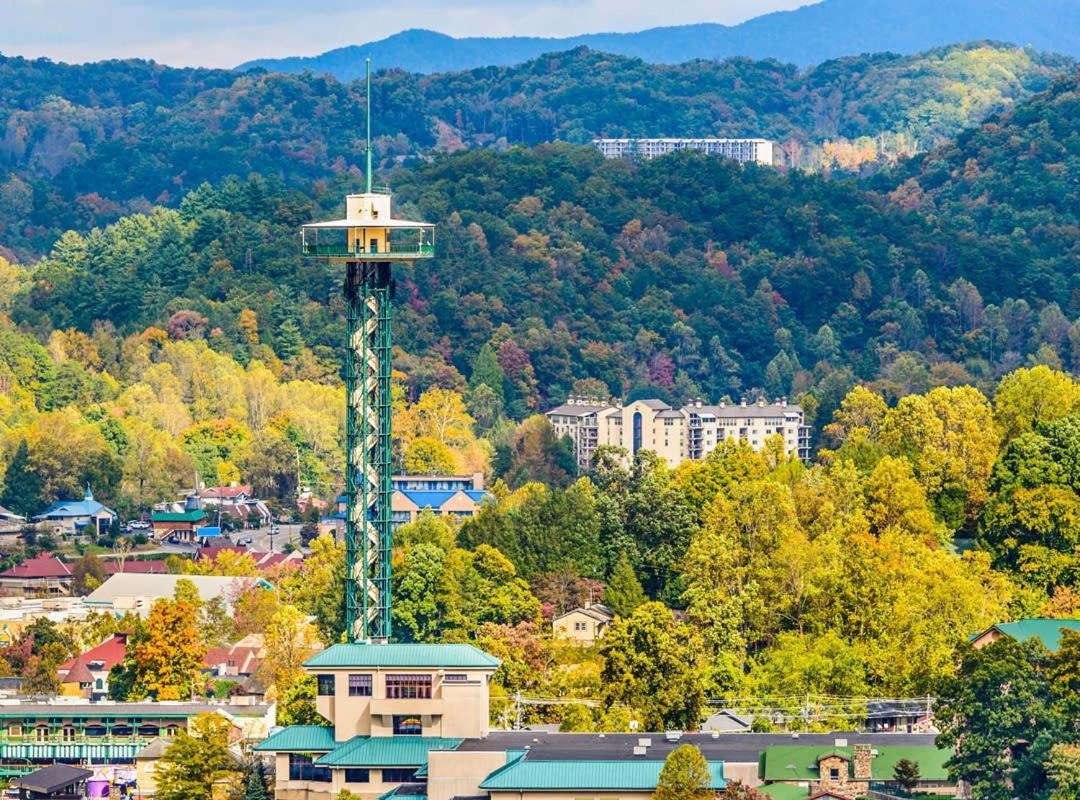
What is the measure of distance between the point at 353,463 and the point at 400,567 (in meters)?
17.4

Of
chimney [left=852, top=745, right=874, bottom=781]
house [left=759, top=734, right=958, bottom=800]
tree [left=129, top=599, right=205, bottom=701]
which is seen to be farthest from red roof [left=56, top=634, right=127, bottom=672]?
chimney [left=852, top=745, right=874, bottom=781]

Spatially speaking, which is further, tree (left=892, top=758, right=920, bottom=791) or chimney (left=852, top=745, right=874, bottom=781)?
tree (left=892, top=758, right=920, bottom=791)

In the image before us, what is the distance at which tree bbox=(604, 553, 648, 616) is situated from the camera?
320 feet

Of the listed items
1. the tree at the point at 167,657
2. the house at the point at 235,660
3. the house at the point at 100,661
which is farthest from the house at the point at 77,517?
the tree at the point at 167,657

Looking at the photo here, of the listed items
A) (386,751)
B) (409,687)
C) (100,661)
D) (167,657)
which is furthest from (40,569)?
(386,751)

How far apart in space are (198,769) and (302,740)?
113 inches

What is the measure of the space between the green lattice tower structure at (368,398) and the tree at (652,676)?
623 cm

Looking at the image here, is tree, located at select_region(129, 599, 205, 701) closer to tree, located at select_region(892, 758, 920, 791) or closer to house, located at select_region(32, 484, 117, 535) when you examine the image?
tree, located at select_region(892, 758, 920, 791)

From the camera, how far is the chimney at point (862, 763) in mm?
64000

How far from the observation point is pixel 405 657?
2785 inches

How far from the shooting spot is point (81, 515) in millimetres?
145250

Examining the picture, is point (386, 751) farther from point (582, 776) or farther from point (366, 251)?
point (366, 251)

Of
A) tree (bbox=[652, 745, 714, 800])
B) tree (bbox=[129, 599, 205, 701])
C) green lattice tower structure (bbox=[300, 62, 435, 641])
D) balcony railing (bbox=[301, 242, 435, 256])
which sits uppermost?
balcony railing (bbox=[301, 242, 435, 256])

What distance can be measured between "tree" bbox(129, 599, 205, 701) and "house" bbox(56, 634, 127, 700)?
11.6 feet
